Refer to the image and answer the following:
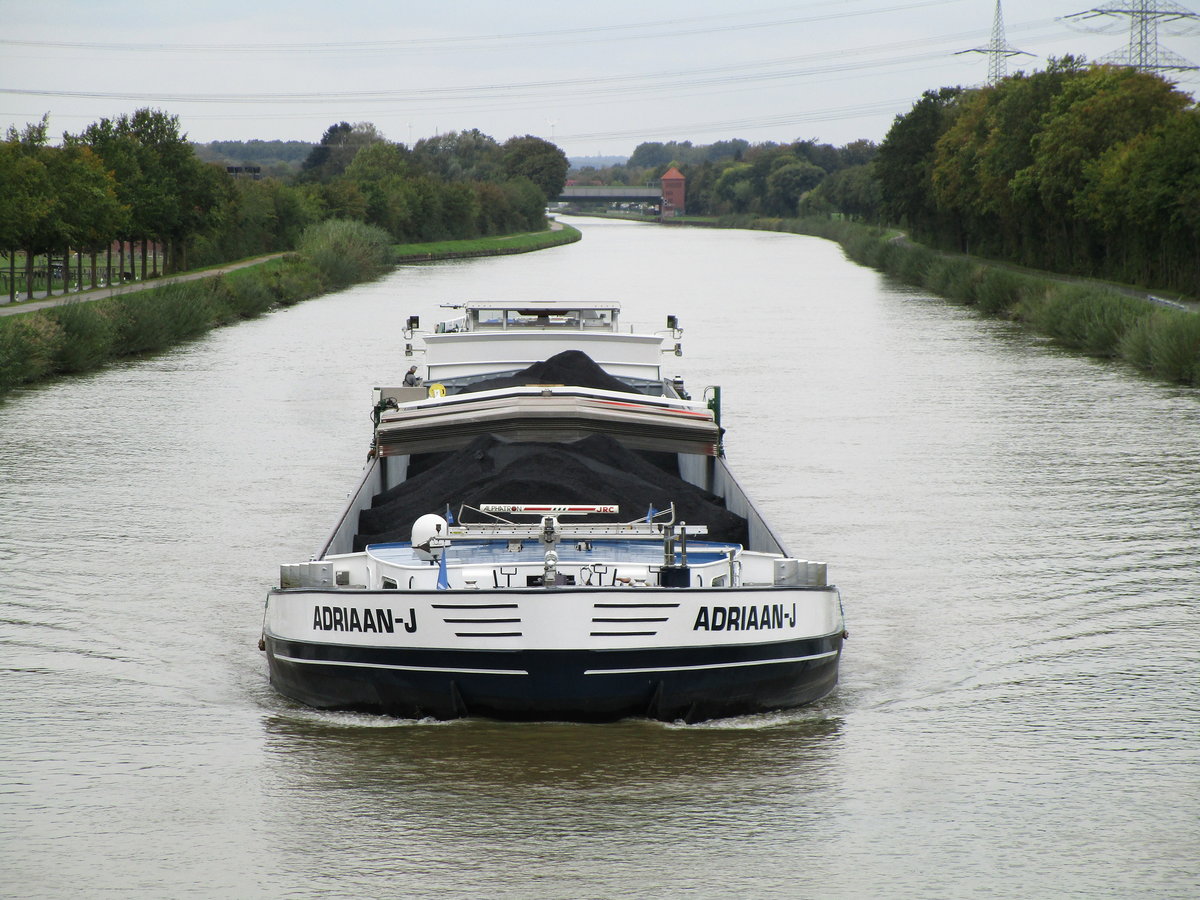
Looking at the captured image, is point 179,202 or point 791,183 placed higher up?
point 791,183

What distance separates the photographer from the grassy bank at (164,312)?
106ft

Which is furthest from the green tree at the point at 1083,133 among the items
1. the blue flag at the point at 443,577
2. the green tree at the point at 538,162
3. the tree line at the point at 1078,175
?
the green tree at the point at 538,162

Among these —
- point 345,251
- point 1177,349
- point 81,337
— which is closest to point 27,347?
point 81,337

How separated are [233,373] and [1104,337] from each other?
21005mm

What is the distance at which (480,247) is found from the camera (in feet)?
361

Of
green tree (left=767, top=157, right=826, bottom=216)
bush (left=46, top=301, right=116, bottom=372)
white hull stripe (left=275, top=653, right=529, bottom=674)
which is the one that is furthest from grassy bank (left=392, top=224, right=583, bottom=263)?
white hull stripe (left=275, top=653, right=529, bottom=674)

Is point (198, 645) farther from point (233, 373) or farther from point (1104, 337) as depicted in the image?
point (1104, 337)

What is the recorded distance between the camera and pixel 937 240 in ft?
299

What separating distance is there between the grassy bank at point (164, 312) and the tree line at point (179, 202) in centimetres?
361

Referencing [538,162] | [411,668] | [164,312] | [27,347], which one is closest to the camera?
[411,668]

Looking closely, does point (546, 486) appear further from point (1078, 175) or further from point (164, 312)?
point (1078, 175)

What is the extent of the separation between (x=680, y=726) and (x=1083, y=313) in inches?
1279

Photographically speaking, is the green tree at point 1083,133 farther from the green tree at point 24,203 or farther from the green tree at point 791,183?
the green tree at point 791,183

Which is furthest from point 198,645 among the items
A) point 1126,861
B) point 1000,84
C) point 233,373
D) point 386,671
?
point 1000,84
